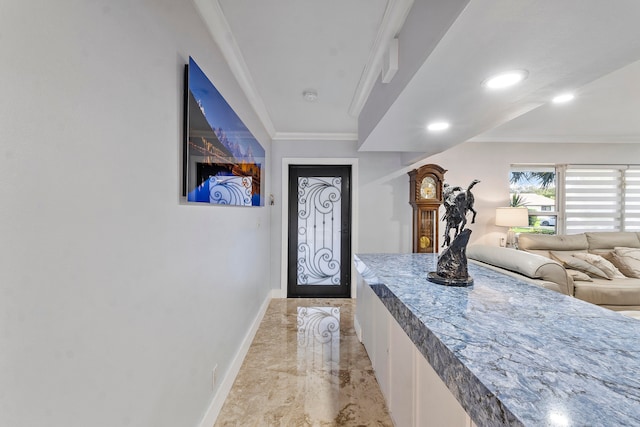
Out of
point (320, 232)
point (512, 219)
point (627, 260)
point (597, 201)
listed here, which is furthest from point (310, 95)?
point (597, 201)

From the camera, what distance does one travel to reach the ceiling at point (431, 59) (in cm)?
104

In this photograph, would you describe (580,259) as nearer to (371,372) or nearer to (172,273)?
(371,372)

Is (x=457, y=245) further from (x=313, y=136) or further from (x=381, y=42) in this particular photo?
(x=313, y=136)

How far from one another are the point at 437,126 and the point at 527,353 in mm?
1976

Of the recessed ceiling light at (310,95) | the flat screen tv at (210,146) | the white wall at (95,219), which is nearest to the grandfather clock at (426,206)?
the recessed ceiling light at (310,95)

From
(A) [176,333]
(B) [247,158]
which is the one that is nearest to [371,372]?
(A) [176,333]

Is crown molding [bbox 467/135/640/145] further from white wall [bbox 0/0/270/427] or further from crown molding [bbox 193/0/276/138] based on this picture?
white wall [bbox 0/0/270/427]

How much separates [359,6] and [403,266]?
1.64 m

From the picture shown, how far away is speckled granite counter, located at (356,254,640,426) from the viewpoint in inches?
22.2

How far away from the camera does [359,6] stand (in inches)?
60.2

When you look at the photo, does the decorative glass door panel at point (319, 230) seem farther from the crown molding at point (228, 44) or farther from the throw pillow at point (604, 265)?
the throw pillow at point (604, 265)

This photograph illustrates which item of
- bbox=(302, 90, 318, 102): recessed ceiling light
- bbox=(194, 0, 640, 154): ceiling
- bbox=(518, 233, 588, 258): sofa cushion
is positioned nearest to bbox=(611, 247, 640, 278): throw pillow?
bbox=(518, 233, 588, 258): sofa cushion

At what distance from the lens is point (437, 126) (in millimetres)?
2350

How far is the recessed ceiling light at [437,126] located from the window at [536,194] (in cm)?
294
